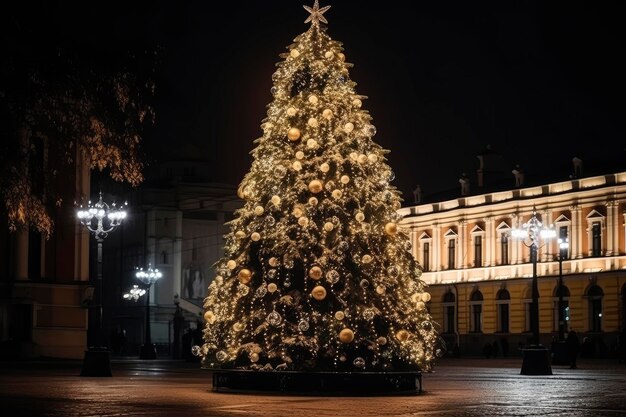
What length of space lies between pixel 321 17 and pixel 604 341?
42.9 meters

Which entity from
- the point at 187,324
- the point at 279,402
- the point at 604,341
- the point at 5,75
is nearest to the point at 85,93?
the point at 5,75

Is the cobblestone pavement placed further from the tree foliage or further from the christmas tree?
the tree foliage

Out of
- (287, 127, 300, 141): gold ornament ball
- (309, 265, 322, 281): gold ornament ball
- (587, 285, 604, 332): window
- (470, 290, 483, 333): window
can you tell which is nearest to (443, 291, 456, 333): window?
(470, 290, 483, 333): window

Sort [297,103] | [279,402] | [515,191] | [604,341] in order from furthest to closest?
1. [515,191]
2. [604,341]
3. [297,103]
4. [279,402]

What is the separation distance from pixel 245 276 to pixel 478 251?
51069mm

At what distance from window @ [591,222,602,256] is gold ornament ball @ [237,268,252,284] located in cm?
4460

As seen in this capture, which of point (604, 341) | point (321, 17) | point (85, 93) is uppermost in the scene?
point (321, 17)

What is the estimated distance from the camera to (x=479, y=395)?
20781mm

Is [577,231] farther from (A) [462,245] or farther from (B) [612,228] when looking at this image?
(A) [462,245]

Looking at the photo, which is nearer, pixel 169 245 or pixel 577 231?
pixel 577 231

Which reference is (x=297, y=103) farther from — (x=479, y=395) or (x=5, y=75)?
(x=5, y=75)

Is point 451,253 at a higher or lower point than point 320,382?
higher

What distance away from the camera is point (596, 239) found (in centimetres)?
6309


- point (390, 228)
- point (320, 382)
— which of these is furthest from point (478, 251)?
point (320, 382)
